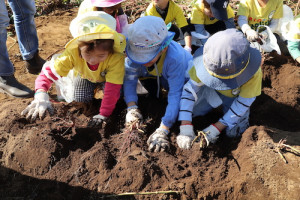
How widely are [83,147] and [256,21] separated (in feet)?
8.67

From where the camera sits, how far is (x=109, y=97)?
97.0 inches

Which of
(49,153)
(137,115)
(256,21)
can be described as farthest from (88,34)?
(256,21)

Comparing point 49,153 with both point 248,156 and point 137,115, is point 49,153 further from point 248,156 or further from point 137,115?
point 248,156

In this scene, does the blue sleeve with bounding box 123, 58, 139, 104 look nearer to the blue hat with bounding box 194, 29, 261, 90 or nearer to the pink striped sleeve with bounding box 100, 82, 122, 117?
the pink striped sleeve with bounding box 100, 82, 122, 117

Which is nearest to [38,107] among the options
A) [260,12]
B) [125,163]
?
[125,163]

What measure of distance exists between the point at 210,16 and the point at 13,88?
7.82 feet

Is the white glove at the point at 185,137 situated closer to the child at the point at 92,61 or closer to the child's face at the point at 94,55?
the child at the point at 92,61

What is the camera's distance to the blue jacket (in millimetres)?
2385

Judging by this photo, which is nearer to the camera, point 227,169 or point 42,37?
point 227,169

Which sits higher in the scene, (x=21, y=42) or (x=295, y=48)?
(x=295, y=48)

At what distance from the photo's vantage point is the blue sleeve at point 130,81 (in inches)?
102

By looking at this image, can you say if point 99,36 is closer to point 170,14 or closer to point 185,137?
point 185,137

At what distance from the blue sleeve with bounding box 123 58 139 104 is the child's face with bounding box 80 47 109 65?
0.37 meters

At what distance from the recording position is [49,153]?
2.14 metres
